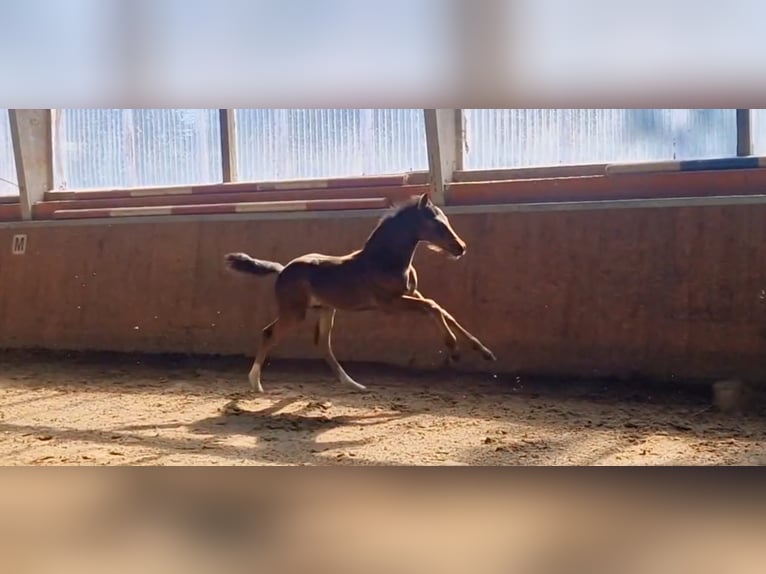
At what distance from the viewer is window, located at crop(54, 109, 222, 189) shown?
423 centimetres

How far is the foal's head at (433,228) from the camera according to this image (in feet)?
11.4

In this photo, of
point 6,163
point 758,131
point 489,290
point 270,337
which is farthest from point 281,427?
point 6,163

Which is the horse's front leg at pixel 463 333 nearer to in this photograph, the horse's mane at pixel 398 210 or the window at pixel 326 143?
the horse's mane at pixel 398 210

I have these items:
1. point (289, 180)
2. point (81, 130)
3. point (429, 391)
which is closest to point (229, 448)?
point (429, 391)

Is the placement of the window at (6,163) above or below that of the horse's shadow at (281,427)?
above

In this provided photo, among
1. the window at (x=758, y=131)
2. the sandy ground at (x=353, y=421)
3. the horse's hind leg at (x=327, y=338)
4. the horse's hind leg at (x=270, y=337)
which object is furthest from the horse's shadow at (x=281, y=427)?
the window at (x=758, y=131)

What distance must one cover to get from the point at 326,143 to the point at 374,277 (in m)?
1.04

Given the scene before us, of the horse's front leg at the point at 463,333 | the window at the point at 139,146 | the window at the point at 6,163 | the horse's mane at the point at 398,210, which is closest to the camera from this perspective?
the horse's front leg at the point at 463,333

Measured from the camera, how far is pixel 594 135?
366 cm

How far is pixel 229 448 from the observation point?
2877 millimetres

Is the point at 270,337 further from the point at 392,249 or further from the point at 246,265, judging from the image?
the point at 392,249

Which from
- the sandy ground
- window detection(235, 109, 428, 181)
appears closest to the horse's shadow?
the sandy ground

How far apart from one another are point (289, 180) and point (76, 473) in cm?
224
